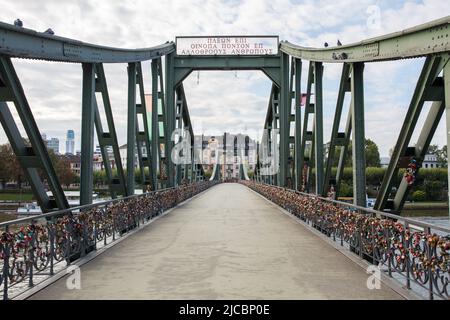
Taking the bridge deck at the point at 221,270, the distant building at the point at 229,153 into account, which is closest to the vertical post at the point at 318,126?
the bridge deck at the point at 221,270

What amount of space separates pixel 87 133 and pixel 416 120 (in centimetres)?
608

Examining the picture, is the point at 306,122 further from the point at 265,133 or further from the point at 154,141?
the point at 265,133

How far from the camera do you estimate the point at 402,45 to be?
657 cm

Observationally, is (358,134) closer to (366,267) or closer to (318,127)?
(366,267)

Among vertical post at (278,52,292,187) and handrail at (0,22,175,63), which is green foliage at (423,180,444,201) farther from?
handrail at (0,22,175,63)

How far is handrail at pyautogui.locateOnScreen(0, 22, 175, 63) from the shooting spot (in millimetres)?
6008

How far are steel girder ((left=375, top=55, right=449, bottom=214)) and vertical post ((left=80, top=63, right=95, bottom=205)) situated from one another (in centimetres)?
565

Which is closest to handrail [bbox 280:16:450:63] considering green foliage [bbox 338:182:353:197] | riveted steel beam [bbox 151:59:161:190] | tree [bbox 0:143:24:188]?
riveted steel beam [bbox 151:59:161:190]

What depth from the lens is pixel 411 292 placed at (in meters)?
5.25

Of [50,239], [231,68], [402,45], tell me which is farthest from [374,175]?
[50,239]

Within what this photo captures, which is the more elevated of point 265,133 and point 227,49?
point 227,49

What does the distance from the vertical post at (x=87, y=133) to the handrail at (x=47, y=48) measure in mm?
389

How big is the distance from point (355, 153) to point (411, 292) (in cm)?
391
